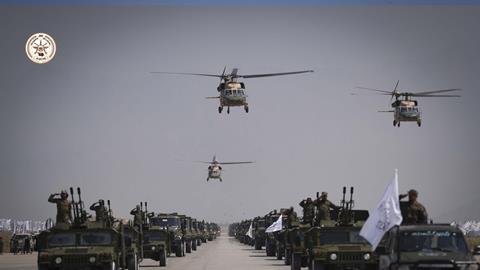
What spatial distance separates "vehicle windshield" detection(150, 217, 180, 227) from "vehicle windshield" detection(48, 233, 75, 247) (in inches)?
896

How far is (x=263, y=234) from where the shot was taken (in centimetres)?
6134

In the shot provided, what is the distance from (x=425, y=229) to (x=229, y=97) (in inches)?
1705

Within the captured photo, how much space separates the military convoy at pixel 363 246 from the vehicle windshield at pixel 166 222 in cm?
545

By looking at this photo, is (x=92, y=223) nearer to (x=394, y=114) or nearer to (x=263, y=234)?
(x=263, y=234)

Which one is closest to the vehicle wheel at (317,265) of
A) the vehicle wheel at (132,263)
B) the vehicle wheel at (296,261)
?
the vehicle wheel at (296,261)

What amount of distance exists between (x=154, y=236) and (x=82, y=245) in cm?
1297

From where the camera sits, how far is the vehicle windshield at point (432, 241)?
18266 mm

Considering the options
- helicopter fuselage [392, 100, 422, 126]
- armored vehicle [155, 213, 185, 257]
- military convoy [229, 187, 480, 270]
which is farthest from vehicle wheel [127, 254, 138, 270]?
helicopter fuselage [392, 100, 422, 126]

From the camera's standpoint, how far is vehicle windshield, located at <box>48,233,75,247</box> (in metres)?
26.6

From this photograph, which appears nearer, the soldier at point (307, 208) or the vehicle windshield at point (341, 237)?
the vehicle windshield at point (341, 237)

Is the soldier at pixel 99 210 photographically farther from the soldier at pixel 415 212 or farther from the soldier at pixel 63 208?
the soldier at pixel 415 212

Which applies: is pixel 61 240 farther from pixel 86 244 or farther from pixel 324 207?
pixel 324 207

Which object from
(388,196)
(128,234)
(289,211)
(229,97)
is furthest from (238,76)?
(388,196)

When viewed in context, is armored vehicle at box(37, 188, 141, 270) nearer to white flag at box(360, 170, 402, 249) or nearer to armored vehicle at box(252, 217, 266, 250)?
white flag at box(360, 170, 402, 249)
